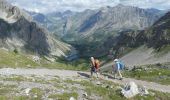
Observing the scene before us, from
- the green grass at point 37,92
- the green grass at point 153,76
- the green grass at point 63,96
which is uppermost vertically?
the green grass at point 153,76

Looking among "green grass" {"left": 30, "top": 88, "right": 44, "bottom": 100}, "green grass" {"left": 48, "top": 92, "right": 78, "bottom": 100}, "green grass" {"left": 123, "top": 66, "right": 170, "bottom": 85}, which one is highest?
"green grass" {"left": 123, "top": 66, "right": 170, "bottom": 85}

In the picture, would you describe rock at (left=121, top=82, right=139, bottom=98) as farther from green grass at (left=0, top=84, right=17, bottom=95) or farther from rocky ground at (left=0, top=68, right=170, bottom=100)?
green grass at (left=0, top=84, right=17, bottom=95)

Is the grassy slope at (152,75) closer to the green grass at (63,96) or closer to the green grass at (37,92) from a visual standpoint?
the green grass at (63,96)

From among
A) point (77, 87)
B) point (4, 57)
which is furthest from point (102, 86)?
Result: point (4, 57)

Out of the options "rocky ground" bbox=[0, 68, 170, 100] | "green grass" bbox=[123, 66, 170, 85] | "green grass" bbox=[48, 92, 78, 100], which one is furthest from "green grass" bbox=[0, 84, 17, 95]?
"green grass" bbox=[123, 66, 170, 85]

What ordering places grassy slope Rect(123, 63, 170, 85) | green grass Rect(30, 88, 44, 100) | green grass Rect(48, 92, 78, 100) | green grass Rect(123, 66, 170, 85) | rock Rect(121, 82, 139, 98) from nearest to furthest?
green grass Rect(48, 92, 78, 100)
green grass Rect(30, 88, 44, 100)
rock Rect(121, 82, 139, 98)
green grass Rect(123, 66, 170, 85)
grassy slope Rect(123, 63, 170, 85)

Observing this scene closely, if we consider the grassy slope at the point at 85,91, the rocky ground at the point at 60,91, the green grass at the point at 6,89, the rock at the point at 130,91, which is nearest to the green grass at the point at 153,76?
the rocky ground at the point at 60,91

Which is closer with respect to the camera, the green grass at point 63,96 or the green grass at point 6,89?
the green grass at point 63,96

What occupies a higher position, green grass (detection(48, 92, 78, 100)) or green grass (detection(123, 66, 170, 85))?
green grass (detection(123, 66, 170, 85))

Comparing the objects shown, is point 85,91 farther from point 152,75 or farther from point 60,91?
point 152,75

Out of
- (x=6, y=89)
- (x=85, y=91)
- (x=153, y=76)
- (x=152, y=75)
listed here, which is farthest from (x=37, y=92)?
(x=152, y=75)

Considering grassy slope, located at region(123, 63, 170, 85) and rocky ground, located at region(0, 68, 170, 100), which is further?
grassy slope, located at region(123, 63, 170, 85)

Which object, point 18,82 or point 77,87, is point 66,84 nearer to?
point 77,87

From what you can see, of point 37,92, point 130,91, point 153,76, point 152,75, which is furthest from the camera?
point 152,75
